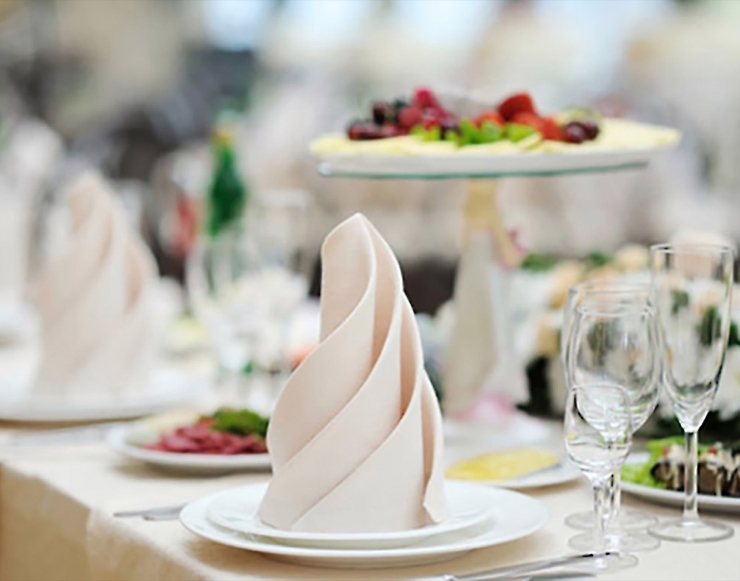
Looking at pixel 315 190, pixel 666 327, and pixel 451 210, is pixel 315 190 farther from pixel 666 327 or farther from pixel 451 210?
pixel 666 327

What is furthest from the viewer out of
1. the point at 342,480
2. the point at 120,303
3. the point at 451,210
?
the point at 451,210

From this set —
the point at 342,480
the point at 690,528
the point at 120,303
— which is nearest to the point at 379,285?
the point at 342,480

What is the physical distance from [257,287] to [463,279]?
10.3 inches

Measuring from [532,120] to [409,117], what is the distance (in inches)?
5.7

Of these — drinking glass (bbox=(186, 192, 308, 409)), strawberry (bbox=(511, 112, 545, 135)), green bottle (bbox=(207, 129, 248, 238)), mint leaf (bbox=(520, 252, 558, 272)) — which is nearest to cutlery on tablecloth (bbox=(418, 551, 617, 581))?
strawberry (bbox=(511, 112, 545, 135))

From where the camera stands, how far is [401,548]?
1104mm

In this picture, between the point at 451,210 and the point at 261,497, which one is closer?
the point at 261,497

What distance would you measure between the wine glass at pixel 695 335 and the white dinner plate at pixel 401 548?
124mm

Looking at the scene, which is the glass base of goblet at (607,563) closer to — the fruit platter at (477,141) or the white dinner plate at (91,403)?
the fruit platter at (477,141)

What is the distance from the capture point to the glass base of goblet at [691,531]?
1.16 m

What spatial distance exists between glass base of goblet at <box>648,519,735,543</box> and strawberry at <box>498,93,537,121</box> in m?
0.58

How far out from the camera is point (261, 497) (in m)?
1.25

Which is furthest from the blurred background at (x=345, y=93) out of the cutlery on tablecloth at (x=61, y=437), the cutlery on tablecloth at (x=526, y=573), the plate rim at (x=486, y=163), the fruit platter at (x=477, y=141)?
the cutlery on tablecloth at (x=526, y=573)

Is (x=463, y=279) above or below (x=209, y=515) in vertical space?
above
